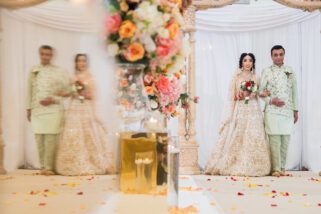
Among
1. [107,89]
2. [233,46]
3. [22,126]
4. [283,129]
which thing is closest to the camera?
[22,126]

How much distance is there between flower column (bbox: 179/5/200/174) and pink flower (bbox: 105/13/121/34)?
4344 millimetres

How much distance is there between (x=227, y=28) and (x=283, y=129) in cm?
149

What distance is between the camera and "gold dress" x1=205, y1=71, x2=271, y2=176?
5.66 meters

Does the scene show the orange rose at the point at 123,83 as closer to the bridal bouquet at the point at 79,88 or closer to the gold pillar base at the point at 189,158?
the bridal bouquet at the point at 79,88

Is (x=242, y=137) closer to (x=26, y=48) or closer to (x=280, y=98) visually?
(x=280, y=98)

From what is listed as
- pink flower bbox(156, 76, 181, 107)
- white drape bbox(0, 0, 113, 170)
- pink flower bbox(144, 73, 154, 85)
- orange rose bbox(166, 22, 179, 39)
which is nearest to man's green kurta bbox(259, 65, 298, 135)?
pink flower bbox(156, 76, 181, 107)

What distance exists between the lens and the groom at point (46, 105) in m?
1.12

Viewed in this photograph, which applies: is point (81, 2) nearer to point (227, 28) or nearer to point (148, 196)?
point (148, 196)

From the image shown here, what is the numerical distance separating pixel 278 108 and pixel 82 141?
4.77 m

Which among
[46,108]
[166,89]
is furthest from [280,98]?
[46,108]

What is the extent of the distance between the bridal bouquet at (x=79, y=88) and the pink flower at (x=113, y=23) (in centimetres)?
27

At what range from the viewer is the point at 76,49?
117cm

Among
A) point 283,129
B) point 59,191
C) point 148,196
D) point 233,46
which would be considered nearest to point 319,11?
point 233,46

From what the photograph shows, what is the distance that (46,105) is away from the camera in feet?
3.76
